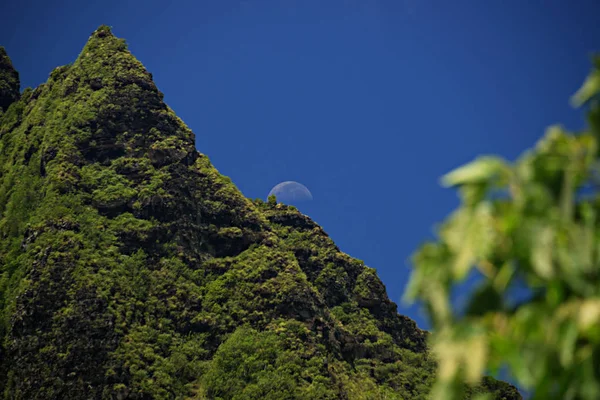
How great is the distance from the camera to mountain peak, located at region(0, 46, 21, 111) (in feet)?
284

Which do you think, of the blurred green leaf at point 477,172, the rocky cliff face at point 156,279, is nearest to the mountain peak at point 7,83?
the rocky cliff face at point 156,279

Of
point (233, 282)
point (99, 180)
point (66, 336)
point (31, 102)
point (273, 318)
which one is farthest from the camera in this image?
point (31, 102)

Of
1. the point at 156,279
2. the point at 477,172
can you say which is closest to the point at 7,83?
the point at 156,279

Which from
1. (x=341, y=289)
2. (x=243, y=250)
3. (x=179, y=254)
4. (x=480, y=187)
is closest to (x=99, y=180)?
(x=179, y=254)

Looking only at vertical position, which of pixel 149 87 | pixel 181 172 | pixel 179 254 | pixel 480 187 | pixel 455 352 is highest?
pixel 149 87

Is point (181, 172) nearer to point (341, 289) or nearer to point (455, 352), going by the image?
point (341, 289)

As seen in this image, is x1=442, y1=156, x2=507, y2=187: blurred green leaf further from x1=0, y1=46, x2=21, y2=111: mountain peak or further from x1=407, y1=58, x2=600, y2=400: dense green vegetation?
x1=0, y1=46, x2=21, y2=111: mountain peak

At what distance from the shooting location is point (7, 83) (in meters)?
87.2

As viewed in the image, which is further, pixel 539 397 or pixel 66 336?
pixel 66 336

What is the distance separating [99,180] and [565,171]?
63110 millimetres

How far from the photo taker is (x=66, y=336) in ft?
153

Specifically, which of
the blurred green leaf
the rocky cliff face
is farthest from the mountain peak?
the blurred green leaf

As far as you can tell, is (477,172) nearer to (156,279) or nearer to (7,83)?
(156,279)

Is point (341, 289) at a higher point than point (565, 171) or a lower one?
higher
